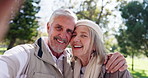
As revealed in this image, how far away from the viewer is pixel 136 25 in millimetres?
17109

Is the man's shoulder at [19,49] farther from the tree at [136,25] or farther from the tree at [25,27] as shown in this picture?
the tree at [25,27]

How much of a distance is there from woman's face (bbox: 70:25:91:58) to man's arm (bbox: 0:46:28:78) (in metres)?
0.66

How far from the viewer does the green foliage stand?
56.0 ft

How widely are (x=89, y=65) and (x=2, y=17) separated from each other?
6.11 ft

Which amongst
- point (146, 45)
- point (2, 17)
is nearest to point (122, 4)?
point (146, 45)

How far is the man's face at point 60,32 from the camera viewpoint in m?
2.13

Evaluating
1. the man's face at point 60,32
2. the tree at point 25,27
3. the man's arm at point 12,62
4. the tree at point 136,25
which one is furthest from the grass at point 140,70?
the man's arm at point 12,62

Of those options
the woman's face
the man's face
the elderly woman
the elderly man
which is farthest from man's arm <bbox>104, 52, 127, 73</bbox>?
the man's face

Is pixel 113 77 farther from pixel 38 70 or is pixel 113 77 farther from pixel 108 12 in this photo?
pixel 108 12

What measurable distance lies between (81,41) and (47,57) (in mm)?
523

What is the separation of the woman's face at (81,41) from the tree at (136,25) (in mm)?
15614

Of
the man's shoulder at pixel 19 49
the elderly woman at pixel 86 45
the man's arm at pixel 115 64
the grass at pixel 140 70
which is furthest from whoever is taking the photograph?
the grass at pixel 140 70

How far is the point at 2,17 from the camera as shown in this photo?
10.6 inches

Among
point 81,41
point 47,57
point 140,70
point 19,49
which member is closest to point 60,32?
point 81,41
